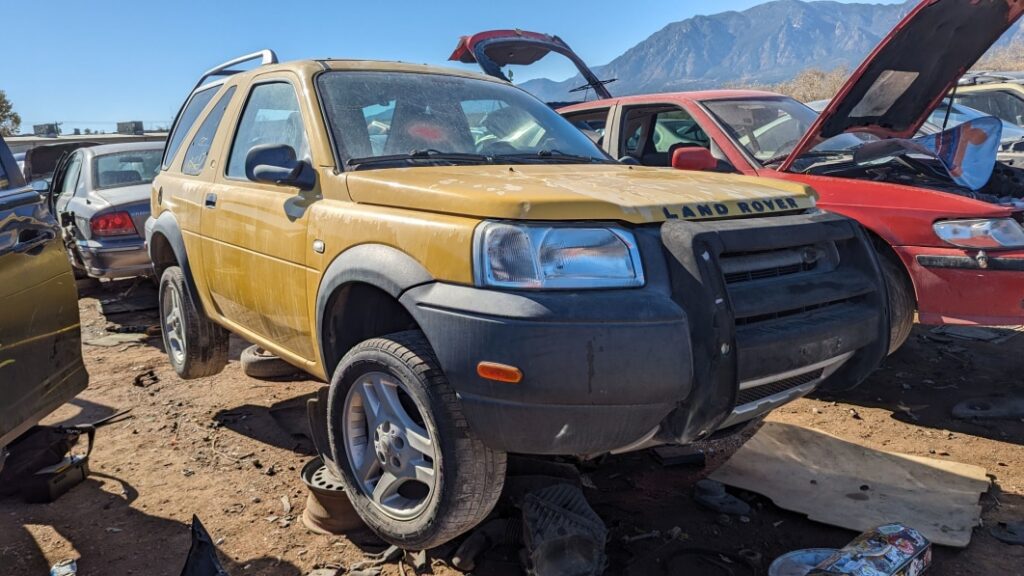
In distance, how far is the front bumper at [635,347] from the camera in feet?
6.53

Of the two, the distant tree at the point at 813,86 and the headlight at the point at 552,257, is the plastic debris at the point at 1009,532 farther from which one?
the distant tree at the point at 813,86

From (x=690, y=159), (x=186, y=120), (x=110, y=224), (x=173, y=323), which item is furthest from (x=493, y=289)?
(x=110, y=224)

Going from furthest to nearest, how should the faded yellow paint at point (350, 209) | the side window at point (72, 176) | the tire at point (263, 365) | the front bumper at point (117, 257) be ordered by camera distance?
the side window at point (72, 176) → the front bumper at point (117, 257) → the tire at point (263, 365) → the faded yellow paint at point (350, 209)

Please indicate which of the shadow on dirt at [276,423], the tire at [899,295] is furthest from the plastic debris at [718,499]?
the shadow on dirt at [276,423]

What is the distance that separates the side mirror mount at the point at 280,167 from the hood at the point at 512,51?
3921mm

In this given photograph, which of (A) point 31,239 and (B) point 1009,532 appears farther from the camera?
(A) point 31,239

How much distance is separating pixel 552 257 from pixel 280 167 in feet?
4.47

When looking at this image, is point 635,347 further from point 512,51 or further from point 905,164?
point 512,51

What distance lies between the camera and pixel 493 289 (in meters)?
2.08

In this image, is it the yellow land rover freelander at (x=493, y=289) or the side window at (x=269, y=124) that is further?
the side window at (x=269, y=124)

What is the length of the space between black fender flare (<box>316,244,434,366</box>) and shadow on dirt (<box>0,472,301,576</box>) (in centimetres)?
97

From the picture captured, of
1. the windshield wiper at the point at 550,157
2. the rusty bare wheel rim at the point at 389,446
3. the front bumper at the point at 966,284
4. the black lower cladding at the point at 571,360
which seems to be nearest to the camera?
the black lower cladding at the point at 571,360

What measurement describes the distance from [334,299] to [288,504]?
1094mm

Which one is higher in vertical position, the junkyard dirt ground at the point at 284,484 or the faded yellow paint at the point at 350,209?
the faded yellow paint at the point at 350,209
